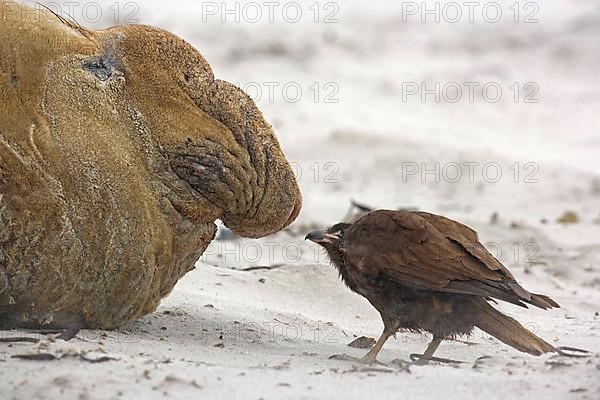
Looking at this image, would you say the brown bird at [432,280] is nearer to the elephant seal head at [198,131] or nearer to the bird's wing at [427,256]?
the bird's wing at [427,256]

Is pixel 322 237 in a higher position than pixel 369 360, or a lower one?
higher

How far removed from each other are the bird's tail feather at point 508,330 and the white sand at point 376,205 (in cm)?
8

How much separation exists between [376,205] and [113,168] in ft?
20.9

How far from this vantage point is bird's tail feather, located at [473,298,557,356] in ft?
14.5

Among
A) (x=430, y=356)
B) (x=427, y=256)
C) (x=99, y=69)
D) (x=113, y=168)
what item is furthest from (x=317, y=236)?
(x=99, y=69)

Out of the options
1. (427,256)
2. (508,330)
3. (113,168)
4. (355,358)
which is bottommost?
(355,358)

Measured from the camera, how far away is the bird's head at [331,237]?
4988 millimetres

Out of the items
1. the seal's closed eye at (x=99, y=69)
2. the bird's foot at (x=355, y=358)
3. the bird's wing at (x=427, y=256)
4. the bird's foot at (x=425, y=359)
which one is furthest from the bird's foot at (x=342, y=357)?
the seal's closed eye at (x=99, y=69)

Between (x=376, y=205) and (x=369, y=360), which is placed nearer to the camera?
(x=369, y=360)

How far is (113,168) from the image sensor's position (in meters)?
4.15

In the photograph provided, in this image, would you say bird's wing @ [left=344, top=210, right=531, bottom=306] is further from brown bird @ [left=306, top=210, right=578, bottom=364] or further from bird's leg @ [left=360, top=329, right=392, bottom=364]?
bird's leg @ [left=360, top=329, right=392, bottom=364]

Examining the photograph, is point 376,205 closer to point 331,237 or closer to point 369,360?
point 331,237

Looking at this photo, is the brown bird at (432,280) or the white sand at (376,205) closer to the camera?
the white sand at (376,205)

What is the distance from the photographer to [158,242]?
168 inches
